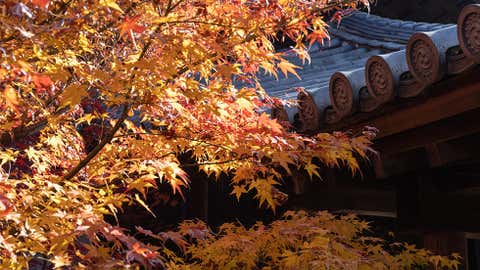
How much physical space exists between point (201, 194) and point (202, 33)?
347 cm

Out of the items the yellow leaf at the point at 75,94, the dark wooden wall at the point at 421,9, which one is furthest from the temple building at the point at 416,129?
the dark wooden wall at the point at 421,9

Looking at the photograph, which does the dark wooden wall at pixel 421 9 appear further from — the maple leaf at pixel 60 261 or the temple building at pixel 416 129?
the maple leaf at pixel 60 261

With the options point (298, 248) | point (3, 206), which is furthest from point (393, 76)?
point (3, 206)

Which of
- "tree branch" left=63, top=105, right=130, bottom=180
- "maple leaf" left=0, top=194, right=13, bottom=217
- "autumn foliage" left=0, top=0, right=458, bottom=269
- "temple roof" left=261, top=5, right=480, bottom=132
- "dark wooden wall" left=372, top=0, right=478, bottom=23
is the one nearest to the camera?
"maple leaf" left=0, top=194, right=13, bottom=217

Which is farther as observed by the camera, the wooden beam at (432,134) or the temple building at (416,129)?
the wooden beam at (432,134)

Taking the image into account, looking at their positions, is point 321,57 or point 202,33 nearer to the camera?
point 202,33

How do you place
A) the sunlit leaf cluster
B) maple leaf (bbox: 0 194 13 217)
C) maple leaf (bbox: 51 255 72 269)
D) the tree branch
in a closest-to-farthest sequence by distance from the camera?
1. maple leaf (bbox: 0 194 13 217)
2. maple leaf (bbox: 51 255 72 269)
3. the tree branch
4. the sunlit leaf cluster

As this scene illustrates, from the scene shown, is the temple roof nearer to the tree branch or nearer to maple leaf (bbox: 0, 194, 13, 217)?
the tree branch

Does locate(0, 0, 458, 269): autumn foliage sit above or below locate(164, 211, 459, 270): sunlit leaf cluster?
above

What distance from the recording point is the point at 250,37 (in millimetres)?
2873

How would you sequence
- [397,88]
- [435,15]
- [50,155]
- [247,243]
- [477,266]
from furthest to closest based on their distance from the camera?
[435,15], [477,266], [50,155], [247,243], [397,88]

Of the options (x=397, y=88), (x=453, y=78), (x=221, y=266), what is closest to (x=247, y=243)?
(x=221, y=266)

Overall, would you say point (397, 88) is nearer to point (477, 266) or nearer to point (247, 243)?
point (247, 243)

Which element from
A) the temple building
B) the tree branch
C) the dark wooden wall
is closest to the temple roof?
the temple building
